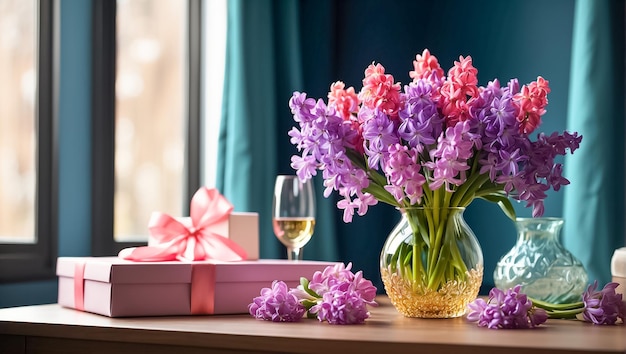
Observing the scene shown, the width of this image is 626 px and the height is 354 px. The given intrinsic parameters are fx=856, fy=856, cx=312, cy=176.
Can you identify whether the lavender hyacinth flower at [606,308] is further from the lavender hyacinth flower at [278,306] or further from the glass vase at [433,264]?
the lavender hyacinth flower at [278,306]

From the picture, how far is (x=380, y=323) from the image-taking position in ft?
4.82

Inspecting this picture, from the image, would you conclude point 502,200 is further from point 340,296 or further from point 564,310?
point 340,296

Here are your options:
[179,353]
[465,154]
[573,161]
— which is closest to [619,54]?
[573,161]

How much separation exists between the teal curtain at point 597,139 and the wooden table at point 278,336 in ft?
3.77

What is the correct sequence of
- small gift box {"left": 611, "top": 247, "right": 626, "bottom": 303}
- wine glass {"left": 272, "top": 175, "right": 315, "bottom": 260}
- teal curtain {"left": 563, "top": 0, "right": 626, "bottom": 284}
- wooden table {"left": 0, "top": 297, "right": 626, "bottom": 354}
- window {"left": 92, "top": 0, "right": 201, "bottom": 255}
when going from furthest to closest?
teal curtain {"left": 563, "top": 0, "right": 626, "bottom": 284} < window {"left": 92, "top": 0, "right": 201, "bottom": 255} < wine glass {"left": 272, "top": 175, "right": 315, "bottom": 260} < small gift box {"left": 611, "top": 247, "right": 626, "bottom": 303} < wooden table {"left": 0, "top": 297, "right": 626, "bottom": 354}

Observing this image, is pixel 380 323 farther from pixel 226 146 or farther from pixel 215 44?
pixel 215 44

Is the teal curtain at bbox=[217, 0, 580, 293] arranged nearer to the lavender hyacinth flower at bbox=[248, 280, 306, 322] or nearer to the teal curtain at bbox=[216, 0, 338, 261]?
the teal curtain at bbox=[216, 0, 338, 261]

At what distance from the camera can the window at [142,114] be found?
98.0 inches

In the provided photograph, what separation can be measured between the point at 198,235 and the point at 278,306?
0.36 metres

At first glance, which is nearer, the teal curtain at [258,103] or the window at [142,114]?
the window at [142,114]

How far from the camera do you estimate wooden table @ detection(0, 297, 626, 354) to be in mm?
1216

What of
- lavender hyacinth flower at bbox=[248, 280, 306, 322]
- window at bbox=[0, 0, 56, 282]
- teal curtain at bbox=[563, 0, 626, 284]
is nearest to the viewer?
lavender hyacinth flower at bbox=[248, 280, 306, 322]

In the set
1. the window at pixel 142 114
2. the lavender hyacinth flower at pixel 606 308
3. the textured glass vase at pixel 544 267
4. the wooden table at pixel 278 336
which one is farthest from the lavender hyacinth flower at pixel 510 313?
the window at pixel 142 114

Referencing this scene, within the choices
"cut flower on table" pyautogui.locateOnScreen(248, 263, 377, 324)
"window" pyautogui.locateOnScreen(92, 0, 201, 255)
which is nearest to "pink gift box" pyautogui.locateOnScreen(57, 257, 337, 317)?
"cut flower on table" pyautogui.locateOnScreen(248, 263, 377, 324)
